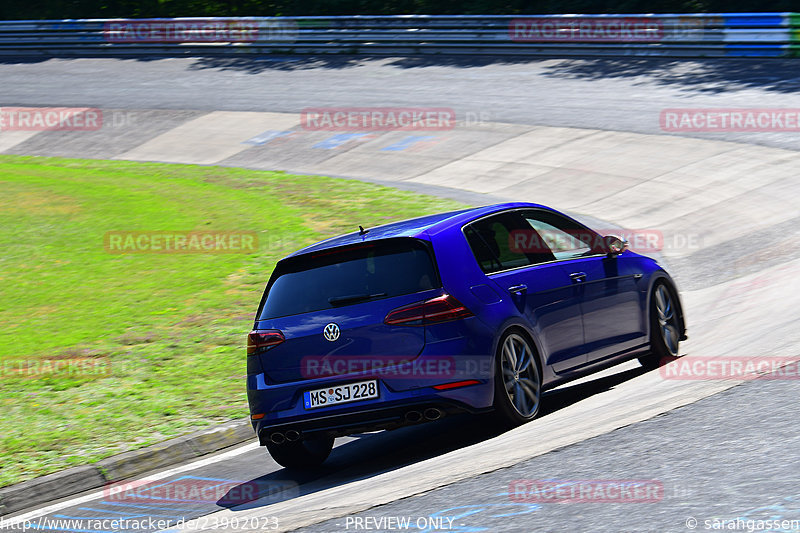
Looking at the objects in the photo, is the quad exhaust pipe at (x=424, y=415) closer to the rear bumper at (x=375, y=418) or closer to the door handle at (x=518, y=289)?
the rear bumper at (x=375, y=418)

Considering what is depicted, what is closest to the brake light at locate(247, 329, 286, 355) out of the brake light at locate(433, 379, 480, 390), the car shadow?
the car shadow

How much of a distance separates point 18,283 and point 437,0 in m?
21.6

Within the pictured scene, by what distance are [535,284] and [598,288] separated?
893 mm

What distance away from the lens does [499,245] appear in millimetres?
7746

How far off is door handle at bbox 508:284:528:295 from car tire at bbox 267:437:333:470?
161 centimetres

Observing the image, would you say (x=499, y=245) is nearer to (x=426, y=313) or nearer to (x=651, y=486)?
(x=426, y=313)

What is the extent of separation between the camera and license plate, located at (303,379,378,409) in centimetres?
693

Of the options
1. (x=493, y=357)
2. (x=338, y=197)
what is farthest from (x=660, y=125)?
(x=493, y=357)

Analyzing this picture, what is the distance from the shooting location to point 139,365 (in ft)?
34.9

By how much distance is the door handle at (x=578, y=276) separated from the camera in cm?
815

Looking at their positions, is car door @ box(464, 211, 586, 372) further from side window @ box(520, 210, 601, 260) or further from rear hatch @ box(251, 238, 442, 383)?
rear hatch @ box(251, 238, 442, 383)

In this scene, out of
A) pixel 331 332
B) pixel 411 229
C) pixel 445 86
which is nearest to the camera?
pixel 331 332

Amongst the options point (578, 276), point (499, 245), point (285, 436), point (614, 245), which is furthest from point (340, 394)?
point (614, 245)

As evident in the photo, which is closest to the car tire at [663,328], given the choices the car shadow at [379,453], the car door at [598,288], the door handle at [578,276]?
the car door at [598,288]
